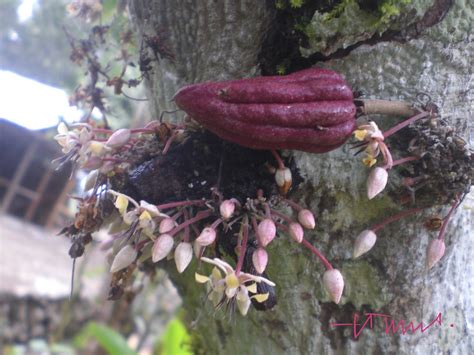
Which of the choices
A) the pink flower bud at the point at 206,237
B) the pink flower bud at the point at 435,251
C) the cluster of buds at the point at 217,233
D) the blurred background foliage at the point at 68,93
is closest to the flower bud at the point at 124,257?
the cluster of buds at the point at 217,233

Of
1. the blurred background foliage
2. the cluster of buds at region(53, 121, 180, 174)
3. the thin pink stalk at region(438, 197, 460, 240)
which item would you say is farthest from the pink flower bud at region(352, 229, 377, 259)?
the blurred background foliage

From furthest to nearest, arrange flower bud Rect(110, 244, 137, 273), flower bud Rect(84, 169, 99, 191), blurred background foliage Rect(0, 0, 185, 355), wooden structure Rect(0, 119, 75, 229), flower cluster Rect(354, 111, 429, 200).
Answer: wooden structure Rect(0, 119, 75, 229)
blurred background foliage Rect(0, 0, 185, 355)
flower bud Rect(84, 169, 99, 191)
flower bud Rect(110, 244, 137, 273)
flower cluster Rect(354, 111, 429, 200)

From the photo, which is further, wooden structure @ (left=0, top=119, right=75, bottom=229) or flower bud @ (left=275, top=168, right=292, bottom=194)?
wooden structure @ (left=0, top=119, right=75, bottom=229)

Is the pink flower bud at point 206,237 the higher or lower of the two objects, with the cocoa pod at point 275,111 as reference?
lower

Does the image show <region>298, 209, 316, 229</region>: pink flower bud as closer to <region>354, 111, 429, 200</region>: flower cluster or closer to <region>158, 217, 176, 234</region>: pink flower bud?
<region>354, 111, 429, 200</region>: flower cluster

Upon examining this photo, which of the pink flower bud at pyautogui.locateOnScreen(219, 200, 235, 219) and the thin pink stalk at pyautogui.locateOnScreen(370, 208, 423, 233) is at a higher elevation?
the thin pink stalk at pyautogui.locateOnScreen(370, 208, 423, 233)

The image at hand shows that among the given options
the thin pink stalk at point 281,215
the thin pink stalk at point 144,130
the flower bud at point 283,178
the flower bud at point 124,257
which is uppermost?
the thin pink stalk at point 144,130

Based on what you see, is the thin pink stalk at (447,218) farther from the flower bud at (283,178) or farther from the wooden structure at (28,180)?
the wooden structure at (28,180)

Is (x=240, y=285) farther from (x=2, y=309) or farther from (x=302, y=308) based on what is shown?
Result: (x=2, y=309)
